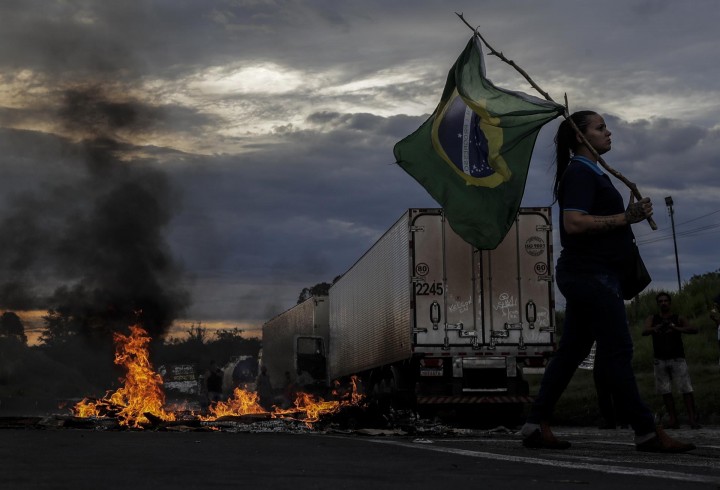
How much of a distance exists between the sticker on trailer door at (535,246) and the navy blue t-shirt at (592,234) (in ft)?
37.0

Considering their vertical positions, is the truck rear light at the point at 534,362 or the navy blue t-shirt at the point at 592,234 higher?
the navy blue t-shirt at the point at 592,234

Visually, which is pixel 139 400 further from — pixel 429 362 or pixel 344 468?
pixel 344 468

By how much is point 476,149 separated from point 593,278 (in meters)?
3.50

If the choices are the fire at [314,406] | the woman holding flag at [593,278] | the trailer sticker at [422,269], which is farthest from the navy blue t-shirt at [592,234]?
the trailer sticker at [422,269]

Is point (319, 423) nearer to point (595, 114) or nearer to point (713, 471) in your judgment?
point (595, 114)

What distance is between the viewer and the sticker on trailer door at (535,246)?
19688 mm

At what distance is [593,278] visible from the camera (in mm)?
8211

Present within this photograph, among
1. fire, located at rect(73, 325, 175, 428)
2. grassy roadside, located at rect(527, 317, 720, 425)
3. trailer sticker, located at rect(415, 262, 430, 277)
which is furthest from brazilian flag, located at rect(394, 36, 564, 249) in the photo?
grassy roadside, located at rect(527, 317, 720, 425)

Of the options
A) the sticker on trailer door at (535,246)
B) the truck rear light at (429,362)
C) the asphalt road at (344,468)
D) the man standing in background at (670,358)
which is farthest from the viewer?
the sticker on trailer door at (535,246)

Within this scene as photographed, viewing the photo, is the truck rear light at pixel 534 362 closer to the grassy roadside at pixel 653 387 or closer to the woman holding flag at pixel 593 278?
the grassy roadside at pixel 653 387

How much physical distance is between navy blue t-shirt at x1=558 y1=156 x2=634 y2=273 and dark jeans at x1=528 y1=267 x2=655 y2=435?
103mm

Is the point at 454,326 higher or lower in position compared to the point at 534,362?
higher

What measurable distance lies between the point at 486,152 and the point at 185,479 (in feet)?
19.2

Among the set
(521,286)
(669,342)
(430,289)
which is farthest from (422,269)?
(669,342)
